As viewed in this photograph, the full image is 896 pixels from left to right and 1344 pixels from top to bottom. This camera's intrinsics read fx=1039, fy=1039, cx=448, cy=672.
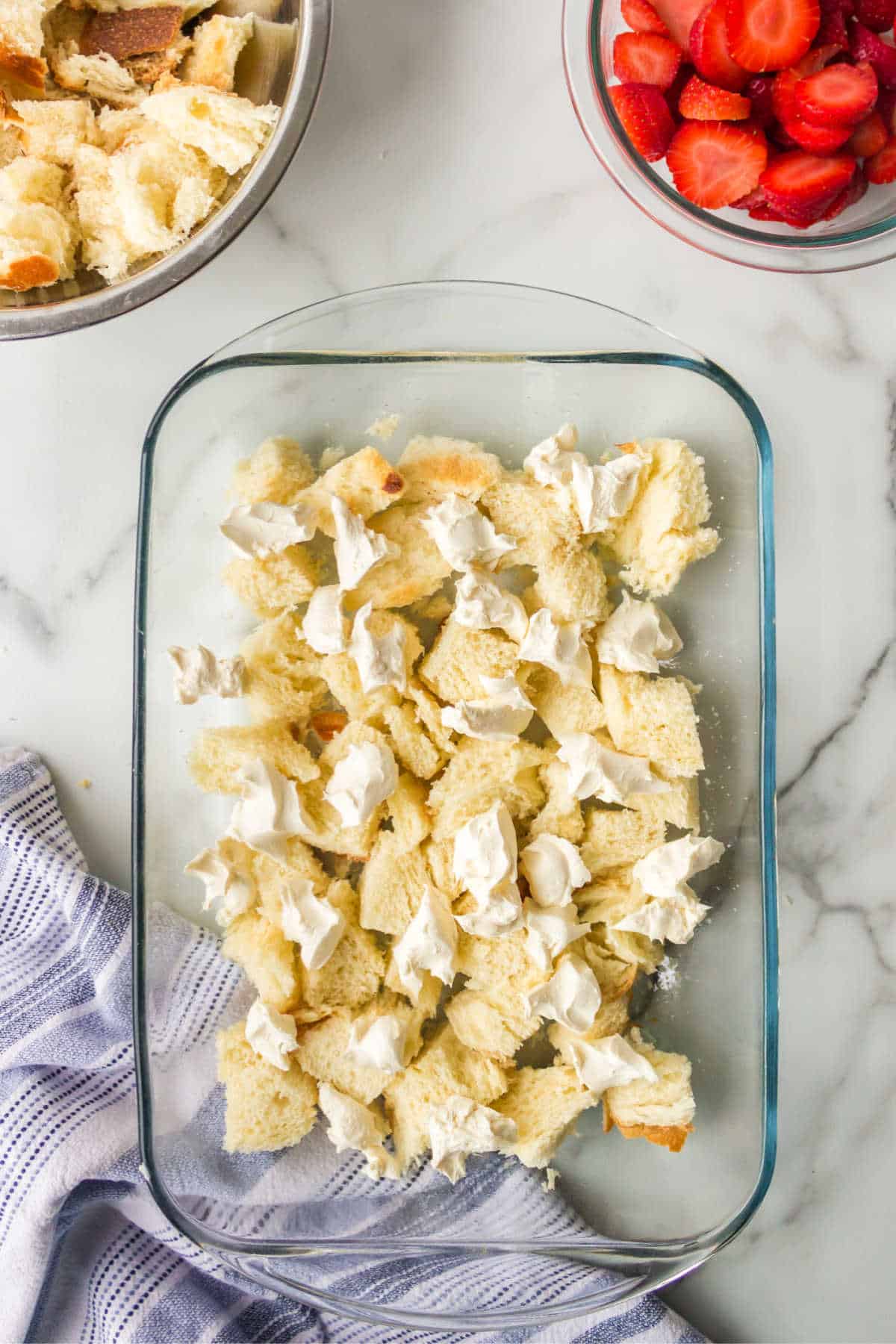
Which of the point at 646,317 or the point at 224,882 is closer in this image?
the point at 224,882

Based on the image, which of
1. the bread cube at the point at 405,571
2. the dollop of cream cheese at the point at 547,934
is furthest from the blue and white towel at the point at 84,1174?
the bread cube at the point at 405,571

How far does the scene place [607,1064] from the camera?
37.5 inches

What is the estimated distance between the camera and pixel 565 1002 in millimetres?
944

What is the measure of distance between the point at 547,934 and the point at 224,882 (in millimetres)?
299

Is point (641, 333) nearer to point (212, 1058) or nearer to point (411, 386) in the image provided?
point (411, 386)

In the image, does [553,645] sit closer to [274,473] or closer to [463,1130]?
[274,473]

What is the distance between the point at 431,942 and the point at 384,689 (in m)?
0.23

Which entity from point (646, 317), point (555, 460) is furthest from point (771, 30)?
point (555, 460)

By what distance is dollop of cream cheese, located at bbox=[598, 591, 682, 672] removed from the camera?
96cm

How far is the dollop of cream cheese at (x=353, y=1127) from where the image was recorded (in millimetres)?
956

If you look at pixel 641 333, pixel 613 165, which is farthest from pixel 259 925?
pixel 613 165

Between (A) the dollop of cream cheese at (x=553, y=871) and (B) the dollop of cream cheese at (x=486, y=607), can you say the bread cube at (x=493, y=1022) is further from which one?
(B) the dollop of cream cheese at (x=486, y=607)

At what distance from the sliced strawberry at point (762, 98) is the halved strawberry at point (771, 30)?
0.02 metres

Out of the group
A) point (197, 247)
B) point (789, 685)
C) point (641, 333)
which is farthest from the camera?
point (789, 685)
